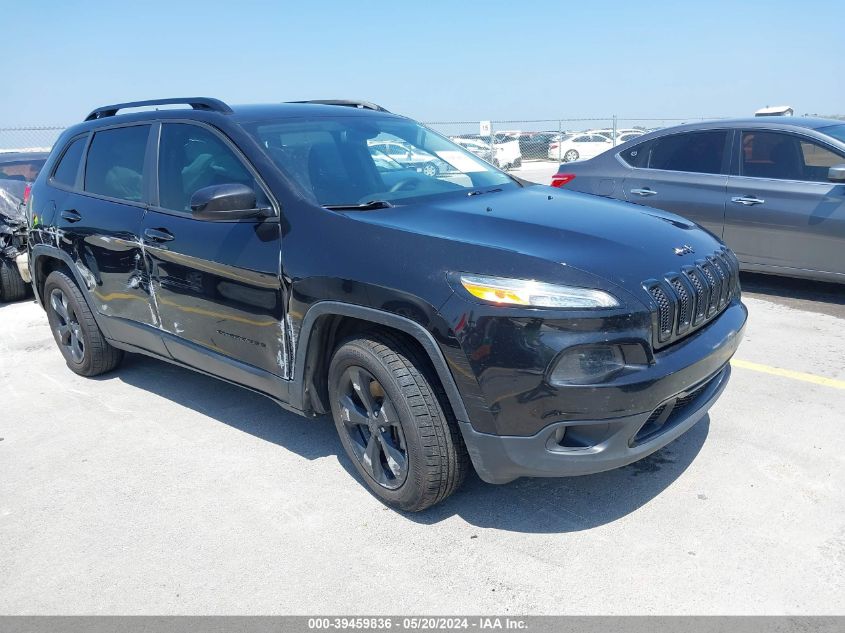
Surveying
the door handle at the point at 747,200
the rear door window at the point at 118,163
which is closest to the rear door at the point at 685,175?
the door handle at the point at 747,200

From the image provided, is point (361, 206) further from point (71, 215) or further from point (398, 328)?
point (71, 215)

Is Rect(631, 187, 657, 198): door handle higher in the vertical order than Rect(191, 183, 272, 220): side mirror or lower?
lower

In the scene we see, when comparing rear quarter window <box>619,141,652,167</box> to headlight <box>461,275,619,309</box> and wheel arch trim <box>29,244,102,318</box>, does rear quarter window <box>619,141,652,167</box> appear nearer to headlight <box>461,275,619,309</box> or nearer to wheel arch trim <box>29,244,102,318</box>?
headlight <box>461,275,619,309</box>

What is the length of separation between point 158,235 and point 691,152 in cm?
487

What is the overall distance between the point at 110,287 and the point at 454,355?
2704mm

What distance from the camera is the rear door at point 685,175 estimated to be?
249 inches

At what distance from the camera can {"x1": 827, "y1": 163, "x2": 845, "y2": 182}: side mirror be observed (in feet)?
18.0

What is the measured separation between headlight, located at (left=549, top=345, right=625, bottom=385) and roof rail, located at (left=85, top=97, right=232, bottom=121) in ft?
7.65

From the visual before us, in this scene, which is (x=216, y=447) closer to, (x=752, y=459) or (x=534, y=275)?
(x=534, y=275)

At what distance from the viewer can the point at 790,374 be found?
449cm

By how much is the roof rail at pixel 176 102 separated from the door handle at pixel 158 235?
2.33 feet

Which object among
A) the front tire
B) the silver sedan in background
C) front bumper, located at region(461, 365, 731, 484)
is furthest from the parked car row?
front bumper, located at region(461, 365, 731, 484)

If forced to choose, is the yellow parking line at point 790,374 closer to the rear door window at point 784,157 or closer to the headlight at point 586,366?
the rear door window at point 784,157

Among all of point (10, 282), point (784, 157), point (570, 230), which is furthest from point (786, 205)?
point (10, 282)
